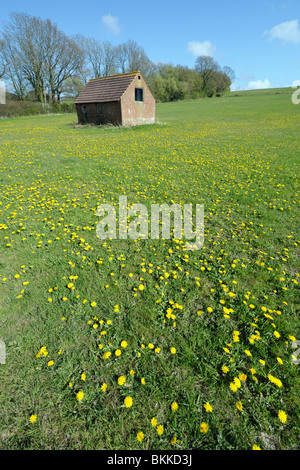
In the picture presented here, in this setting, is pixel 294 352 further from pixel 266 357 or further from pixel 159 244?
pixel 159 244

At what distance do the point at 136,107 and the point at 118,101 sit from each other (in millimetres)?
2219

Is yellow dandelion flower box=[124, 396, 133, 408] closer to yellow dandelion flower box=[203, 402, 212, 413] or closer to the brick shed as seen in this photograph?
yellow dandelion flower box=[203, 402, 212, 413]

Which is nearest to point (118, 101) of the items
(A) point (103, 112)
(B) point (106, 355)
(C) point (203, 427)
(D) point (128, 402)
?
(A) point (103, 112)

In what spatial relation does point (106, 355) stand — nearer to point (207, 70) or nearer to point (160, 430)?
point (160, 430)

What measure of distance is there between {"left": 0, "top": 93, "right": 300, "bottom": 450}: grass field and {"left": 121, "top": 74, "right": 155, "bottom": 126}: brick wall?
1761 centimetres

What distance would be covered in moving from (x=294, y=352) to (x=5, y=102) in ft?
159

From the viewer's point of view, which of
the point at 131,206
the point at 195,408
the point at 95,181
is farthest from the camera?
the point at 95,181

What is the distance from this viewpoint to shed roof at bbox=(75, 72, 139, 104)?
19.8 metres

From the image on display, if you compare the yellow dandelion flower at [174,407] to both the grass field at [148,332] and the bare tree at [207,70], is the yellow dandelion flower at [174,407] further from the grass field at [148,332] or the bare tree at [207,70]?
the bare tree at [207,70]

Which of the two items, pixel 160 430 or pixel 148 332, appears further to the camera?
pixel 148 332

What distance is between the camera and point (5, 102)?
3578cm

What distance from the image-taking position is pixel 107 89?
21.0m

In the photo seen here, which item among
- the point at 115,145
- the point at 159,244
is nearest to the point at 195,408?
the point at 159,244

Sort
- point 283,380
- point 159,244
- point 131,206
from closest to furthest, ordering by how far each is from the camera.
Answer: point 283,380 → point 159,244 → point 131,206
